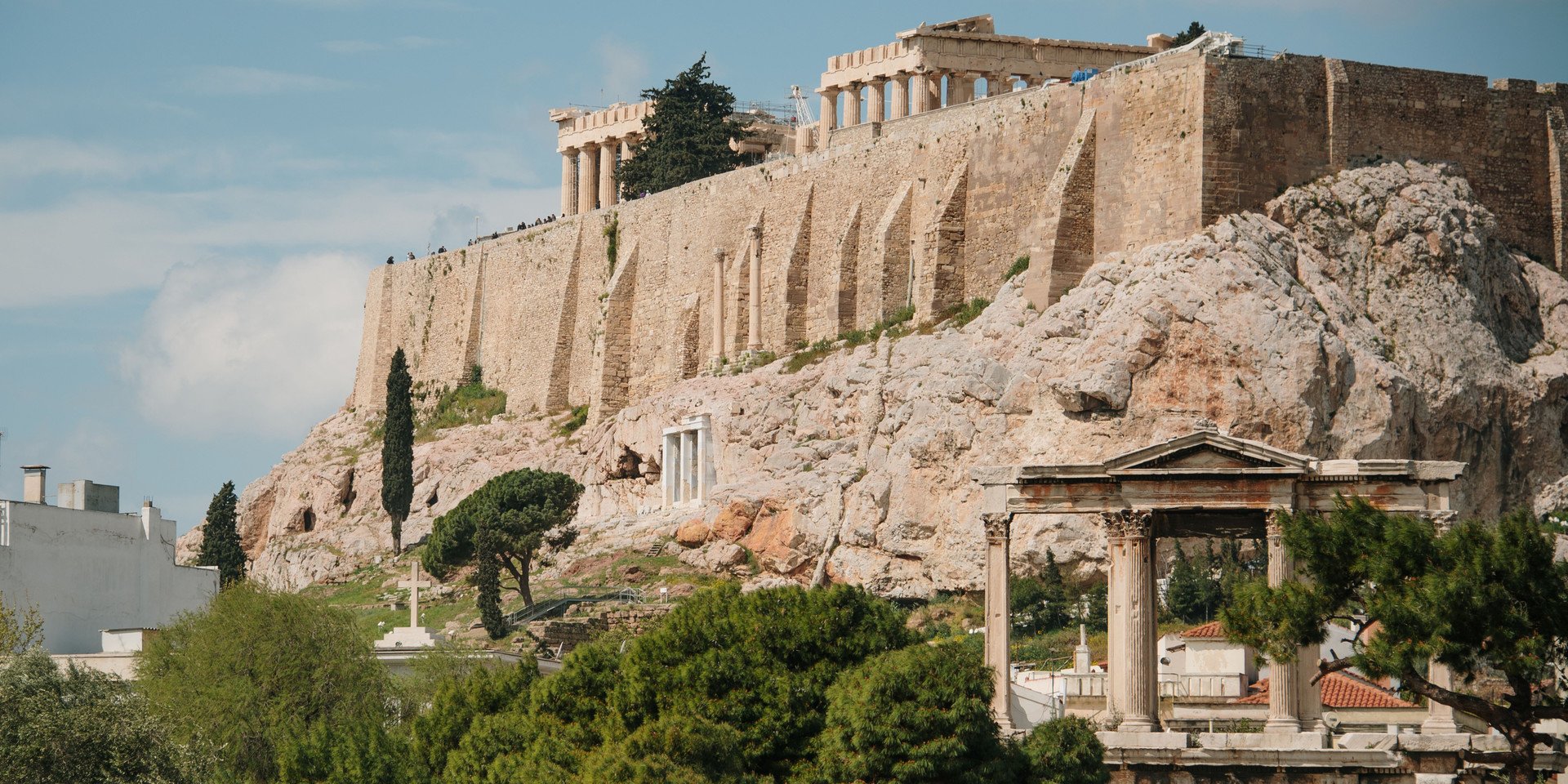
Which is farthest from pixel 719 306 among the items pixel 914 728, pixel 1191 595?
pixel 914 728

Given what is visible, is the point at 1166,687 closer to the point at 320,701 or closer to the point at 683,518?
the point at 320,701

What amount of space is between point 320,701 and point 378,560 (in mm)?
33523

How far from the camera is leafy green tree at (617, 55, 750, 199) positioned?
84000mm

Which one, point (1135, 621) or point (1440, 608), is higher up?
point (1440, 608)

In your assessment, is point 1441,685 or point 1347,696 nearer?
point 1441,685

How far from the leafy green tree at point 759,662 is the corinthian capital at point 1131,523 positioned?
349 cm

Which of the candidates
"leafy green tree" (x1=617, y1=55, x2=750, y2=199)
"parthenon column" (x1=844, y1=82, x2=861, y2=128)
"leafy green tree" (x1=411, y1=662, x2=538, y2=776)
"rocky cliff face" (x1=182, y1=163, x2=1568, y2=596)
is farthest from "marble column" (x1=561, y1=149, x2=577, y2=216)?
"leafy green tree" (x1=411, y1=662, x2=538, y2=776)

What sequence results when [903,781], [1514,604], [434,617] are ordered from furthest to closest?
1. [434,617]
2. [903,781]
3. [1514,604]

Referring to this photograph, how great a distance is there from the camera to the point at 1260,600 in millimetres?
30406

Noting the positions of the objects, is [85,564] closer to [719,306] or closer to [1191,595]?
[1191,595]

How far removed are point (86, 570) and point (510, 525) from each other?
16191 millimetres

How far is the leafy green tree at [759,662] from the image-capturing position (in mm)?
32531

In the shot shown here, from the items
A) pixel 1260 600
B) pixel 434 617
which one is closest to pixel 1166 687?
pixel 1260 600

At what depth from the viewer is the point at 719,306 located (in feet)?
229
